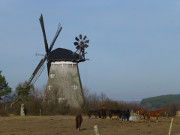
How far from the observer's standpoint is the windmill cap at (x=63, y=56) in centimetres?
5412

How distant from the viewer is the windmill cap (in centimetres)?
5412

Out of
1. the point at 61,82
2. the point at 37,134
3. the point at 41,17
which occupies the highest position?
the point at 41,17

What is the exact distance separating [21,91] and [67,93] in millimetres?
7579

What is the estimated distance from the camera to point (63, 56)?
5412cm

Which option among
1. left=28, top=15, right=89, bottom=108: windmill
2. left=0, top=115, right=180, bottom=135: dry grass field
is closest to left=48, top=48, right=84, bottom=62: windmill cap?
left=28, top=15, right=89, bottom=108: windmill

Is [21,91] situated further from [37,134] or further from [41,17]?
[37,134]

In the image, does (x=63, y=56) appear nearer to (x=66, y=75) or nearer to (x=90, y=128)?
(x=66, y=75)

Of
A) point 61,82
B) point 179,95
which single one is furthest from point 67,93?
point 179,95

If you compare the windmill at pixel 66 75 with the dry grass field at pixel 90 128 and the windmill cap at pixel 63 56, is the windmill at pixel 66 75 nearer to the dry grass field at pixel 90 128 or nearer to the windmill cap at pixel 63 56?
the windmill cap at pixel 63 56

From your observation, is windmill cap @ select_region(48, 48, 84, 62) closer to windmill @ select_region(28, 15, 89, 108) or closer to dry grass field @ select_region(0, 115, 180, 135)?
windmill @ select_region(28, 15, 89, 108)

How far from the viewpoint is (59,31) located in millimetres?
61094

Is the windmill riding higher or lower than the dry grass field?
higher

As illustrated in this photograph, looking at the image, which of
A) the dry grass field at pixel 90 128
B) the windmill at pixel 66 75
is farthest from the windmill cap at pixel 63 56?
the dry grass field at pixel 90 128

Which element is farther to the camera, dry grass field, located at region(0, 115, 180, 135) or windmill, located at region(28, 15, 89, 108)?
windmill, located at region(28, 15, 89, 108)
